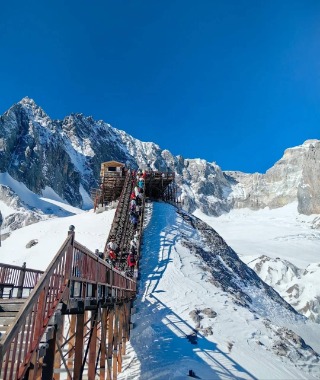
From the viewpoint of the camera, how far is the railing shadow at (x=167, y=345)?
13.1 m

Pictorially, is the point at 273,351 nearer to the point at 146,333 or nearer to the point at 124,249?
the point at 146,333

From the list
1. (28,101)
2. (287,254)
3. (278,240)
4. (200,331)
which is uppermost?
(28,101)

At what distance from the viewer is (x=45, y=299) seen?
18.7ft

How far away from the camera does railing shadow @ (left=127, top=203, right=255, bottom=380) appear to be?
42.9 feet

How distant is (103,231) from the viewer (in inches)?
1348

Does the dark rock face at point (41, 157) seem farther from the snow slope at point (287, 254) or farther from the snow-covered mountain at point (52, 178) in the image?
the snow slope at point (287, 254)

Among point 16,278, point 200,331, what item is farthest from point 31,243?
A: point 200,331

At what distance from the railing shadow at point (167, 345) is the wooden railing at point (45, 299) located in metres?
5.17

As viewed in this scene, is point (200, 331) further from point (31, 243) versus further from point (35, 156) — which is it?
point (35, 156)

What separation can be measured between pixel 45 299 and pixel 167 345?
36.7 feet

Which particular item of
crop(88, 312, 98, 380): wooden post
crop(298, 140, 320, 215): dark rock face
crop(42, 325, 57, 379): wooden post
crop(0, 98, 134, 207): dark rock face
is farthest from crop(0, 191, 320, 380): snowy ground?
crop(298, 140, 320, 215): dark rock face

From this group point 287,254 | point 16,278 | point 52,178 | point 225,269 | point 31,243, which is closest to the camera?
point 16,278

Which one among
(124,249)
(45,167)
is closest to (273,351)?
(124,249)

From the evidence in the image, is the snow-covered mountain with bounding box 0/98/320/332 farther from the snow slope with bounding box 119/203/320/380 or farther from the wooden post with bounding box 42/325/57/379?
the wooden post with bounding box 42/325/57/379
